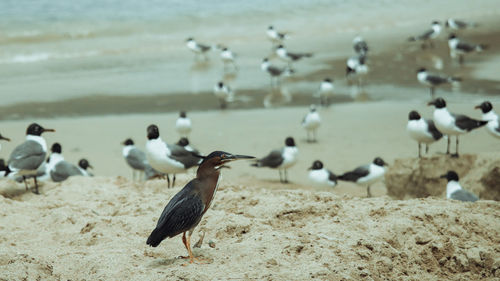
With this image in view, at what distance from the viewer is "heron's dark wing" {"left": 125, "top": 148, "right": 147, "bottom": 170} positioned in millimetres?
10461

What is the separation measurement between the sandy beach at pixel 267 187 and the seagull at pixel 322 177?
0.74 feet

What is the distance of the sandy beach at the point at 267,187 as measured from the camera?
4598 millimetres

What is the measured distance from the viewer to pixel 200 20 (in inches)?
1174

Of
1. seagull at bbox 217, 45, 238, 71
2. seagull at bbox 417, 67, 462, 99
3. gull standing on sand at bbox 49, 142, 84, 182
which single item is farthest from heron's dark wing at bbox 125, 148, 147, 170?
seagull at bbox 217, 45, 238, 71

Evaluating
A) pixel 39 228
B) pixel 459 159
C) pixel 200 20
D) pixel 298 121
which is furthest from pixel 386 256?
pixel 200 20

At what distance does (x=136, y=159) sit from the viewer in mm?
10523

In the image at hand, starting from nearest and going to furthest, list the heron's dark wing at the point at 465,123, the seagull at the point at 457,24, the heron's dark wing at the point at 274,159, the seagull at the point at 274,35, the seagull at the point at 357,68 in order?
1. the heron's dark wing at the point at 465,123
2. the heron's dark wing at the point at 274,159
3. the seagull at the point at 357,68
4. the seagull at the point at 457,24
5. the seagull at the point at 274,35

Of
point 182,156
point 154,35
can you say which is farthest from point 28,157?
point 154,35

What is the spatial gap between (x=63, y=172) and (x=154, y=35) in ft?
59.1

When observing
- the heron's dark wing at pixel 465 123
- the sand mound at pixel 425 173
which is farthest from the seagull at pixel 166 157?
the heron's dark wing at pixel 465 123

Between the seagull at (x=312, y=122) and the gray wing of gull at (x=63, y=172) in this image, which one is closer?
the gray wing of gull at (x=63, y=172)

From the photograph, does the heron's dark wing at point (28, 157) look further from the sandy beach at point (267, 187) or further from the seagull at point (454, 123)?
the seagull at point (454, 123)

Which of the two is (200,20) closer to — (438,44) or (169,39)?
(169,39)

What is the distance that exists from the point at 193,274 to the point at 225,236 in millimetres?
1099
